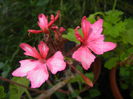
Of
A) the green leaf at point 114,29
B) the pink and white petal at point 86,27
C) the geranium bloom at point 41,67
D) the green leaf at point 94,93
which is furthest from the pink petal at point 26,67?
the green leaf at point 94,93

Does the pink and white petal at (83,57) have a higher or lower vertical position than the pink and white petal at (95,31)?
lower

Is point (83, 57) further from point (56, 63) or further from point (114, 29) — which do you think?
point (114, 29)

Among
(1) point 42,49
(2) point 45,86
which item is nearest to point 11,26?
(2) point 45,86

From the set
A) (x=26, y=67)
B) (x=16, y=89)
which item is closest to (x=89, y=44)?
(x=26, y=67)

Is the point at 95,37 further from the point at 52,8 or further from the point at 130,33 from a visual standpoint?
the point at 52,8

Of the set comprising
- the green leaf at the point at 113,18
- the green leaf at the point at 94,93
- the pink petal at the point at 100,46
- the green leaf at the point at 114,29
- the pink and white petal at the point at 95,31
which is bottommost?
the green leaf at the point at 94,93

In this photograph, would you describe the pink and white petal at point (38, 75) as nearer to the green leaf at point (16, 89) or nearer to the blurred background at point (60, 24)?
the green leaf at point (16, 89)
